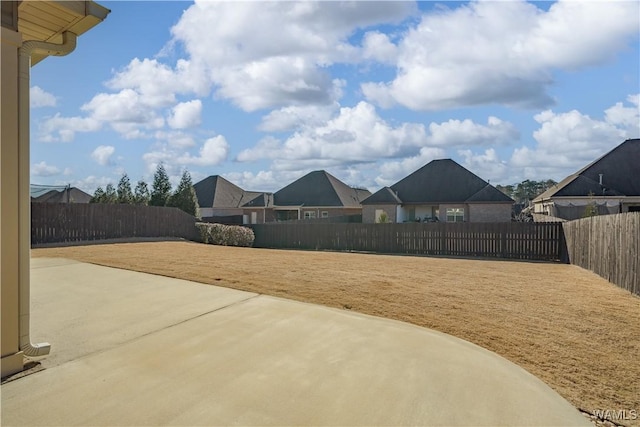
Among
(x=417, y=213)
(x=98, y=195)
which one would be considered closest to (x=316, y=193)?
(x=417, y=213)

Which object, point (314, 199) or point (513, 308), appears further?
point (314, 199)

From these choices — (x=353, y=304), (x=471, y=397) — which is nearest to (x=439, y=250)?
(x=353, y=304)

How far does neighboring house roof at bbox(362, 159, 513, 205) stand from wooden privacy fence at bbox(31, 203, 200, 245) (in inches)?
615

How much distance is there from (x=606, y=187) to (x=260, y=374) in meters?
33.7

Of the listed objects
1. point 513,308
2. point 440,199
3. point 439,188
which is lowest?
point 513,308

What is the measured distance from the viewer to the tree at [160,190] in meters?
28.7

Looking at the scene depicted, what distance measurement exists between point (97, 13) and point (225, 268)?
241 inches

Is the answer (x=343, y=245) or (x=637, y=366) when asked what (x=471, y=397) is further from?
(x=343, y=245)

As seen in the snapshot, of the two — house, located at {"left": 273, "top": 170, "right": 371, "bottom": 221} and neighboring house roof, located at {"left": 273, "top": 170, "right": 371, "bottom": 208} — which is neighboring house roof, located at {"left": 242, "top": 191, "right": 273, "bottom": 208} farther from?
neighboring house roof, located at {"left": 273, "top": 170, "right": 371, "bottom": 208}

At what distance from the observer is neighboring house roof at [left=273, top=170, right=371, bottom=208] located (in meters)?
39.4

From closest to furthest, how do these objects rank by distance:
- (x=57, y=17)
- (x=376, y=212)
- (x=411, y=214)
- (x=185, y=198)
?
(x=57, y=17), (x=185, y=198), (x=376, y=212), (x=411, y=214)

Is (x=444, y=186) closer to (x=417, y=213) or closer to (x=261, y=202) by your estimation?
(x=417, y=213)

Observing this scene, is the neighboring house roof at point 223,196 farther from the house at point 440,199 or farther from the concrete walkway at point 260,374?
the concrete walkway at point 260,374

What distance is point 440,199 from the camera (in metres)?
31.7
